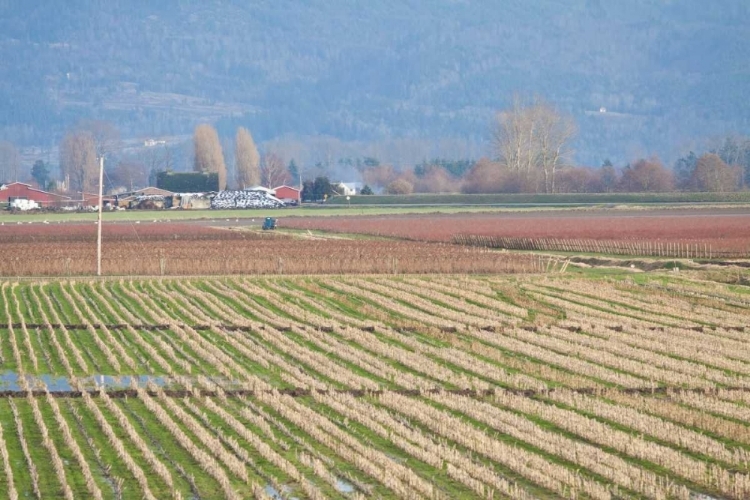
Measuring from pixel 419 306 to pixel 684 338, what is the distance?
8.92 meters

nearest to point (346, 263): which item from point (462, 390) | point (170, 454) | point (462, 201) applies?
point (462, 390)

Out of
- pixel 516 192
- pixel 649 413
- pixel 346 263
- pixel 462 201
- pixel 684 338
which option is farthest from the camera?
pixel 516 192

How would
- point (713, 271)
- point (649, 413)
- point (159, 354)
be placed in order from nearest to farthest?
point (649, 413), point (159, 354), point (713, 271)

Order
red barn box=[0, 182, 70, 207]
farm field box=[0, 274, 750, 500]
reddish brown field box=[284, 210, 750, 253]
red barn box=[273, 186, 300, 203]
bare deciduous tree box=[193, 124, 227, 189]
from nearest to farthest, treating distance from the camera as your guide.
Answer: farm field box=[0, 274, 750, 500] < reddish brown field box=[284, 210, 750, 253] < red barn box=[0, 182, 70, 207] < red barn box=[273, 186, 300, 203] < bare deciduous tree box=[193, 124, 227, 189]

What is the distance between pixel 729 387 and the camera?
74.9ft

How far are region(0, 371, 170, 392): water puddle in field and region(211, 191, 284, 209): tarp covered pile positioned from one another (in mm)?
101667

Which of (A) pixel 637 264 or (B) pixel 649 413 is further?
(A) pixel 637 264

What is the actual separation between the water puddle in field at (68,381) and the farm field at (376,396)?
0.06m

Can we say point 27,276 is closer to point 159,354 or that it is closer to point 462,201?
point 159,354

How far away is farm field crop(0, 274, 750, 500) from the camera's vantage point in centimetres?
1647

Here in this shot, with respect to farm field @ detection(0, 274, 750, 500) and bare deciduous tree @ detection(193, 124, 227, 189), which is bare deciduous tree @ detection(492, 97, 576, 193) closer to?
bare deciduous tree @ detection(193, 124, 227, 189)

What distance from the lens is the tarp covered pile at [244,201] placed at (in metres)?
126

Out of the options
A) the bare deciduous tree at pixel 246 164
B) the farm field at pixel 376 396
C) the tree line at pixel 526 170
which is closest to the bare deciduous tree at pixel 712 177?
the tree line at pixel 526 170

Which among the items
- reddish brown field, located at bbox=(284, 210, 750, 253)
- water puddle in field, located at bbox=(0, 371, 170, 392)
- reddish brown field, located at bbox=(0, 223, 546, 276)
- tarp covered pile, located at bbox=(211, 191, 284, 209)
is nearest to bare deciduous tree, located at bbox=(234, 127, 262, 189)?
tarp covered pile, located at bbox=(211, 191, 284, 209)
